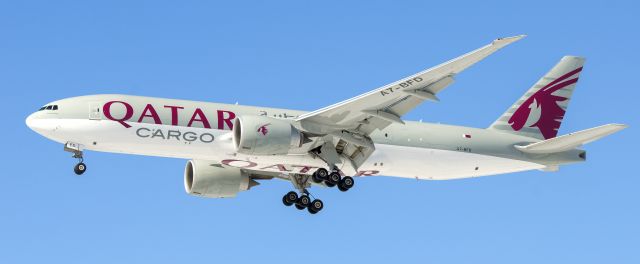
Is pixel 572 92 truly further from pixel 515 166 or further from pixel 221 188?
pixel 221 188

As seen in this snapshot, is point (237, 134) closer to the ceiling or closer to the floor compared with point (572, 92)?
closer to the floor

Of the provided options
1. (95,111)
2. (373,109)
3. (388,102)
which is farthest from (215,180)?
(388,102)

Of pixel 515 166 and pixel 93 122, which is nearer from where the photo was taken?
Answer: pixel 93 122

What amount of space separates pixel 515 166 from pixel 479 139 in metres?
2.01

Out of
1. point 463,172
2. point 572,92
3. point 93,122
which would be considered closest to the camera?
point 93,122

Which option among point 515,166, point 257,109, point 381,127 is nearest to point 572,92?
point 515,166

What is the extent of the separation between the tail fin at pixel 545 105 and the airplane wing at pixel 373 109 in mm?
8066

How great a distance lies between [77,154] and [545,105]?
67.8 feet

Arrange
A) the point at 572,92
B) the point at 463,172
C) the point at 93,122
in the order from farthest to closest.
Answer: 1. the point at 572,92
2. the point at 463,172
3. the point at 93,122

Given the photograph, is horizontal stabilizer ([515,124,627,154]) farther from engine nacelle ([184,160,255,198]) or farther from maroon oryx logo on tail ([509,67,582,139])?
engine nacelle ([184,160,255,198])

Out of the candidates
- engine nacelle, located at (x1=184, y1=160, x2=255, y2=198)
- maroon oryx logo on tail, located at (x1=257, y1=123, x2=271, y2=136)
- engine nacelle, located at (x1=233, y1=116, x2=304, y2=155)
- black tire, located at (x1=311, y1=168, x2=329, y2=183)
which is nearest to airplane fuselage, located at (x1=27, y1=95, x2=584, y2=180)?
black tire, located at (x1=311, y1=168, x2=329, y2=183)

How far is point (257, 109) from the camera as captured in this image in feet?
161

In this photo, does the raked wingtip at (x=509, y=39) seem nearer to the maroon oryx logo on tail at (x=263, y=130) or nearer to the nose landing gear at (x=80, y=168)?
the maroon oryx logo on tail at (x=263, y=130)

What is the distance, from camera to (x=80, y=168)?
47.8m
